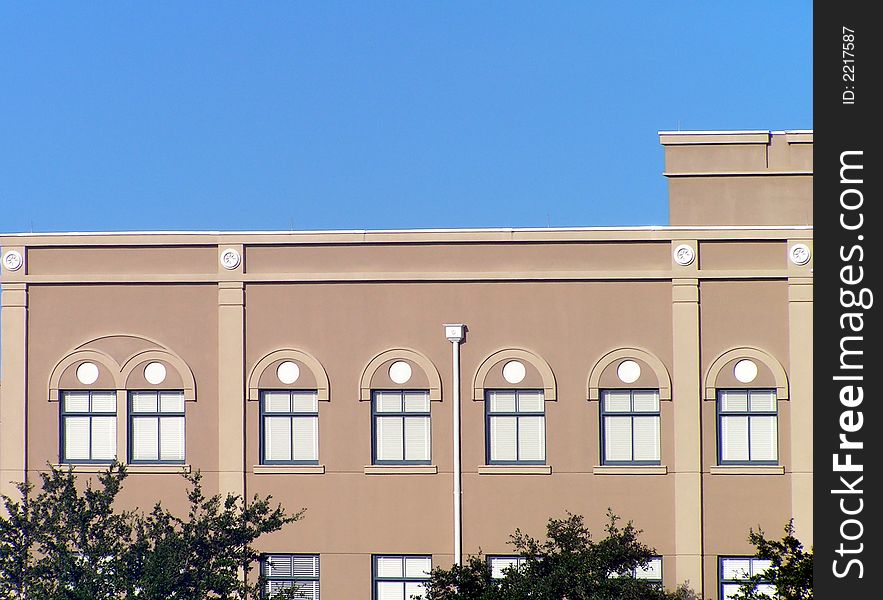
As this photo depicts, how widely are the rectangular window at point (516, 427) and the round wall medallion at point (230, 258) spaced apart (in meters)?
5.67

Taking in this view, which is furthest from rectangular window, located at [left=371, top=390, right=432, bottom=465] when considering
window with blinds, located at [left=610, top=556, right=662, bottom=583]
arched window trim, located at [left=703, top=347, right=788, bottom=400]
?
arched window trim, located at [left=703, top=347, right=788, bottom=400]

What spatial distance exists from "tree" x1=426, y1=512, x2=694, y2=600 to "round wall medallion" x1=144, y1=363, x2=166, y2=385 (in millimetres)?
7590

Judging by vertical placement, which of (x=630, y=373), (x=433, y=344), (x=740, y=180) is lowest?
(x=630, y=373)

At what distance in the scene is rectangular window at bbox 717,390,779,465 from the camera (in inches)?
1048

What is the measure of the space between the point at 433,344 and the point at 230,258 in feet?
14.5

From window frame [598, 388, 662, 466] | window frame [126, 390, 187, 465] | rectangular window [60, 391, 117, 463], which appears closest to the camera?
window frame [598, 388, 662, 466]

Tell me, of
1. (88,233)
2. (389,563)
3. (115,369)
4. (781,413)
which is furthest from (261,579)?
(781,413)

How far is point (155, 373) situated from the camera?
1074 inches

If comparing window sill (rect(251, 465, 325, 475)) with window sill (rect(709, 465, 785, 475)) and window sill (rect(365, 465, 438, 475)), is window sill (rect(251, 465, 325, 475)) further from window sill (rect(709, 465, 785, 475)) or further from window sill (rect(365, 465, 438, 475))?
window sill (rect(709, 465, 785, 475))

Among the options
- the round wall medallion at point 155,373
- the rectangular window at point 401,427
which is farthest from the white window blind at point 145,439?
the rectangular window at point 401,427

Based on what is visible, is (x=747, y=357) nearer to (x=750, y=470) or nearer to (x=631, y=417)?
(x=750, y=470)

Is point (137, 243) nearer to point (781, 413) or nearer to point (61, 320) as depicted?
point (61, 320)

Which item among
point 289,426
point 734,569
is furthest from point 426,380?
point 734,569
